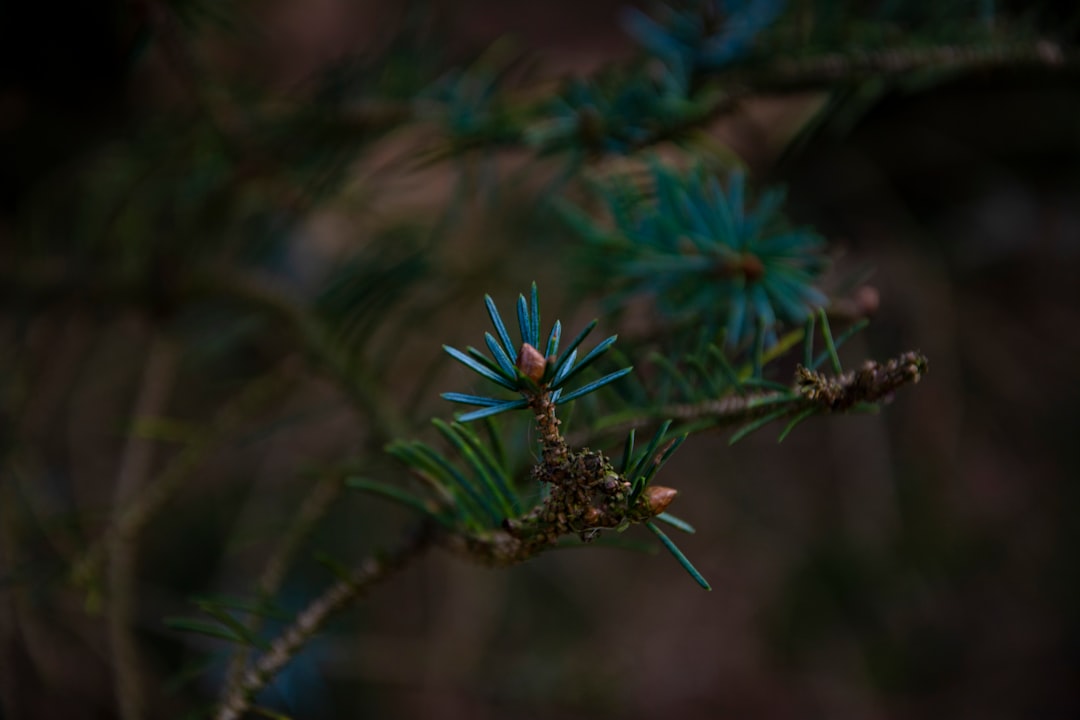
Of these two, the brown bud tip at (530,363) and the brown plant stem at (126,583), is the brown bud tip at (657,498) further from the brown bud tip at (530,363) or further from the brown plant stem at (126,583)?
the brown plant stem at (126,583)

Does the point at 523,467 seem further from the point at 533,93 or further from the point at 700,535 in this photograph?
the point at 700,535

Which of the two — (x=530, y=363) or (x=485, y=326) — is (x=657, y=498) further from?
(x=485, y=326)

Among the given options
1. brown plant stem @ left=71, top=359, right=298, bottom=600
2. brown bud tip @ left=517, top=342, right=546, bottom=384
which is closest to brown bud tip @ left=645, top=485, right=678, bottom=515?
brown bud tip @ left=517, top=342, right=546, bottom=384

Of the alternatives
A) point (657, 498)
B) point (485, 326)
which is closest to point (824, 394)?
point (657, 498)

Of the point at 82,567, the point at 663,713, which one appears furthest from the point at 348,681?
the point at 82,567

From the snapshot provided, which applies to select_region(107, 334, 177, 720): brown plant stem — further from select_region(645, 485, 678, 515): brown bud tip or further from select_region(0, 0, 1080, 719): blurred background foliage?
select_region(645, 485, 678, 515): brown bud tip
